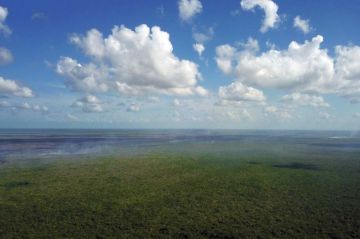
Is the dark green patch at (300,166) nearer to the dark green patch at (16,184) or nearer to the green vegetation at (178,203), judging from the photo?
the green vegetation at (178,203)

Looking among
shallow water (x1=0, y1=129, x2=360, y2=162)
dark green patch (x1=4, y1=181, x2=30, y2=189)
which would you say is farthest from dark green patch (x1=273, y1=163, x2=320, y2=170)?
dark green patch (x1=4, y1=181, x2=30, y2=189)

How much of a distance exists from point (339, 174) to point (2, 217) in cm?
3296

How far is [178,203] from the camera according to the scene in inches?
819

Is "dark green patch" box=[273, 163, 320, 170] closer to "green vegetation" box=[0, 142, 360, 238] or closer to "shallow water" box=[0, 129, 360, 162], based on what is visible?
"green vegetation" box=[0, 142, 360, 238]

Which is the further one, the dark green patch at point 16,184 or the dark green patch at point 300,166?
the dark green patch at point 300,166

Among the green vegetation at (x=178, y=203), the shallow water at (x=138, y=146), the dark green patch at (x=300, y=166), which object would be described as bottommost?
the green vegetation at (x=178, y=203)

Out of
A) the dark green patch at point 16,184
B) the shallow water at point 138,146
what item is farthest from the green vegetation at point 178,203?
the shallow water at point 138,146

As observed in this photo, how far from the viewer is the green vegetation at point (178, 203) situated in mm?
15836

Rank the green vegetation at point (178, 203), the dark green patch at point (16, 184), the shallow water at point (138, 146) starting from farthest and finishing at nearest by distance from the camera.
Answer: the shallow water at point (138, 146) → the dark green patch at point (16, 184) → the green vegetation at point (178, 203)

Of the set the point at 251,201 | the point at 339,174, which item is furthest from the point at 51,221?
the point at 339,174

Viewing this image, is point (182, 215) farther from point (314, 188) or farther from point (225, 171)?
point (225, 171)

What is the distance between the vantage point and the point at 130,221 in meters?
17.2

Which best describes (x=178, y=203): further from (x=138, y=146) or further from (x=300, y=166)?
(x=138, y=146)

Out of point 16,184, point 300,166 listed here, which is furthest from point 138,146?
point 16,184
